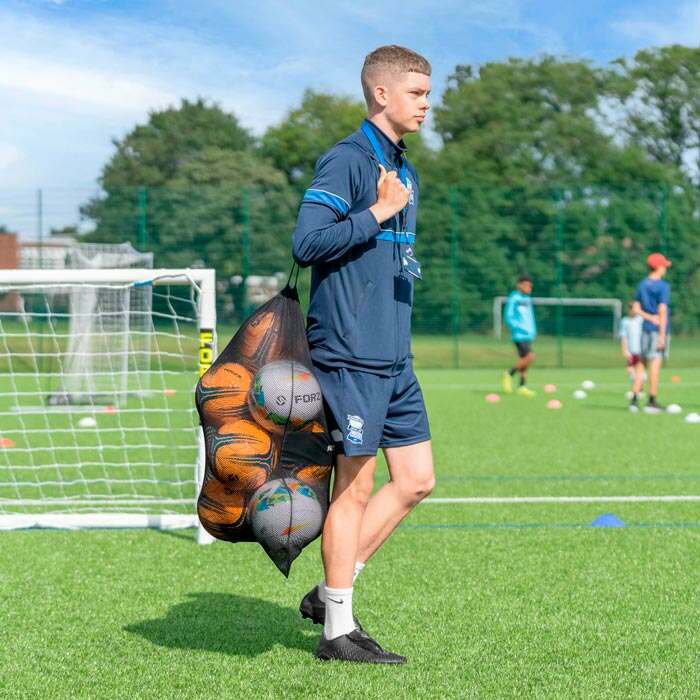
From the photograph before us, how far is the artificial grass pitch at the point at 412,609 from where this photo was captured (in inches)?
155

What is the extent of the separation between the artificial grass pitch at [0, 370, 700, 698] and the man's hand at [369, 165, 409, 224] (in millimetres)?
1596

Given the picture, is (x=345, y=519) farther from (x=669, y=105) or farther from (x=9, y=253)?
(x=669, y=105)

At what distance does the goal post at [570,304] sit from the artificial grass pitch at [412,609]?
1930cm

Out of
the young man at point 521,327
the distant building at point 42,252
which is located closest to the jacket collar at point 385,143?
the young man at point 521,327

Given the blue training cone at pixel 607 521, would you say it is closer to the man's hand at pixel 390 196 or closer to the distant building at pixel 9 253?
the man's hand at pixel 390 196

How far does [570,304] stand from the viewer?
28812 mm

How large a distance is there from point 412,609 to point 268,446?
4.32ft

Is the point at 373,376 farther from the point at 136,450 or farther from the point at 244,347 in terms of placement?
the point at 136,450

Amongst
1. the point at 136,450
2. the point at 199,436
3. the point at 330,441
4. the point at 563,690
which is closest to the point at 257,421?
the point at 330,441

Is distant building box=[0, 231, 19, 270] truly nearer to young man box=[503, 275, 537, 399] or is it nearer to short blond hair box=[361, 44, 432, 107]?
young man box=[503, 275, 537, 399]

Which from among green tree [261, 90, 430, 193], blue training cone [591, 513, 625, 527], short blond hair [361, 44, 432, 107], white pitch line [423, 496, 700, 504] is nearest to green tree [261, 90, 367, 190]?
green tree [261, 90, 430, 193]

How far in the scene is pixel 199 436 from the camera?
6668mm

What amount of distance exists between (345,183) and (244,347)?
2.24 feet

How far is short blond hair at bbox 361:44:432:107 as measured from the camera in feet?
13.6
